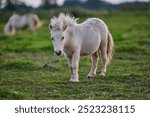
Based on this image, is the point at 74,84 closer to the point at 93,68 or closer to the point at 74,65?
the point at 74,65

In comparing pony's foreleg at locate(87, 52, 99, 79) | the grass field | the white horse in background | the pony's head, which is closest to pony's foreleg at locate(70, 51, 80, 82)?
the white horse in background

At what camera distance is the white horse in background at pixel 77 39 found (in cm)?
1219

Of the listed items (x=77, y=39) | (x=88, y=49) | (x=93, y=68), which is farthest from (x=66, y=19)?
(x=93, y=68)

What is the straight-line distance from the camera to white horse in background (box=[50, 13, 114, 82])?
1219 centimetres

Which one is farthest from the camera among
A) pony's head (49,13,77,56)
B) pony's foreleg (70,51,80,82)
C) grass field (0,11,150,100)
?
pony's foreleg (70,51,80,82)

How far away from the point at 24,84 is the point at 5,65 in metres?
3.94

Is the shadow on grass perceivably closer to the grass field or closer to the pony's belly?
the grass field

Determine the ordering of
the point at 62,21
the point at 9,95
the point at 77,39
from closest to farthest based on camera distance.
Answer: the point at 9,95, the point at 62,21, the point at 77,39

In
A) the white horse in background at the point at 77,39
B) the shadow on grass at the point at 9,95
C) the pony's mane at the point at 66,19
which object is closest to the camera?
the shadow on grass at the point at 9,95

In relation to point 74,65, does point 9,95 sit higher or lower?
higher

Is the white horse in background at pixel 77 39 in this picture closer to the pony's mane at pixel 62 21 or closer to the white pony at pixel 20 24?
the pony's mane at pixel 62 21

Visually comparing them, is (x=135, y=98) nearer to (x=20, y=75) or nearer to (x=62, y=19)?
(x=62, y=19)

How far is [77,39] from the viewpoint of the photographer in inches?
512

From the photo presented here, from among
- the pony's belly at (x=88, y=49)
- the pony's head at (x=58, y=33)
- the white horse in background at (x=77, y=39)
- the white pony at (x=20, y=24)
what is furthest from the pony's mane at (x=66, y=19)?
the white pony at (x=20, y=24)
